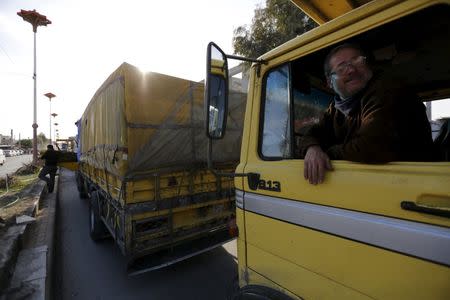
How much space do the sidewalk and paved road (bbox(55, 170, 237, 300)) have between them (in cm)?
28

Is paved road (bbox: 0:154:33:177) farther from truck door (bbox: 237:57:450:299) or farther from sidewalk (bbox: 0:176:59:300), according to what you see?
truck door (bbox: 237:57:450:299)

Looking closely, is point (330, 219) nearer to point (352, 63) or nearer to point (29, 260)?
point (352, 63)

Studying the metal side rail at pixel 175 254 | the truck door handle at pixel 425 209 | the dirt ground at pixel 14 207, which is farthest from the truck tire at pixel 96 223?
the truck door handle at pixel 425 209

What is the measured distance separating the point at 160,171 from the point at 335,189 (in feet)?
8.33

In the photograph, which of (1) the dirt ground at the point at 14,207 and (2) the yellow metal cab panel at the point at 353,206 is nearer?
(2) the yellow metal cab panel at the point at 353,206

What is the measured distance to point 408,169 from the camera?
1050mm

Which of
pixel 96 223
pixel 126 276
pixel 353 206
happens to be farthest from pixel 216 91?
pixel 96 223

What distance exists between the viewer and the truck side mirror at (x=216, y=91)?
1.51m

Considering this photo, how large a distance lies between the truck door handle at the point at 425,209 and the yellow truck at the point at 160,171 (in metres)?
2.78

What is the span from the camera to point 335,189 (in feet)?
4.09

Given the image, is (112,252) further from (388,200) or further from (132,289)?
(388,200)

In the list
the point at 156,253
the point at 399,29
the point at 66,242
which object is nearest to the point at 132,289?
the point at 156,253

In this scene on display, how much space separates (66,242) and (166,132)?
3.52 metres

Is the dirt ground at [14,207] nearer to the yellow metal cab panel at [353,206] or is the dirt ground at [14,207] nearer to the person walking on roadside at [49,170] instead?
the person walking on roadside at [49,170]
